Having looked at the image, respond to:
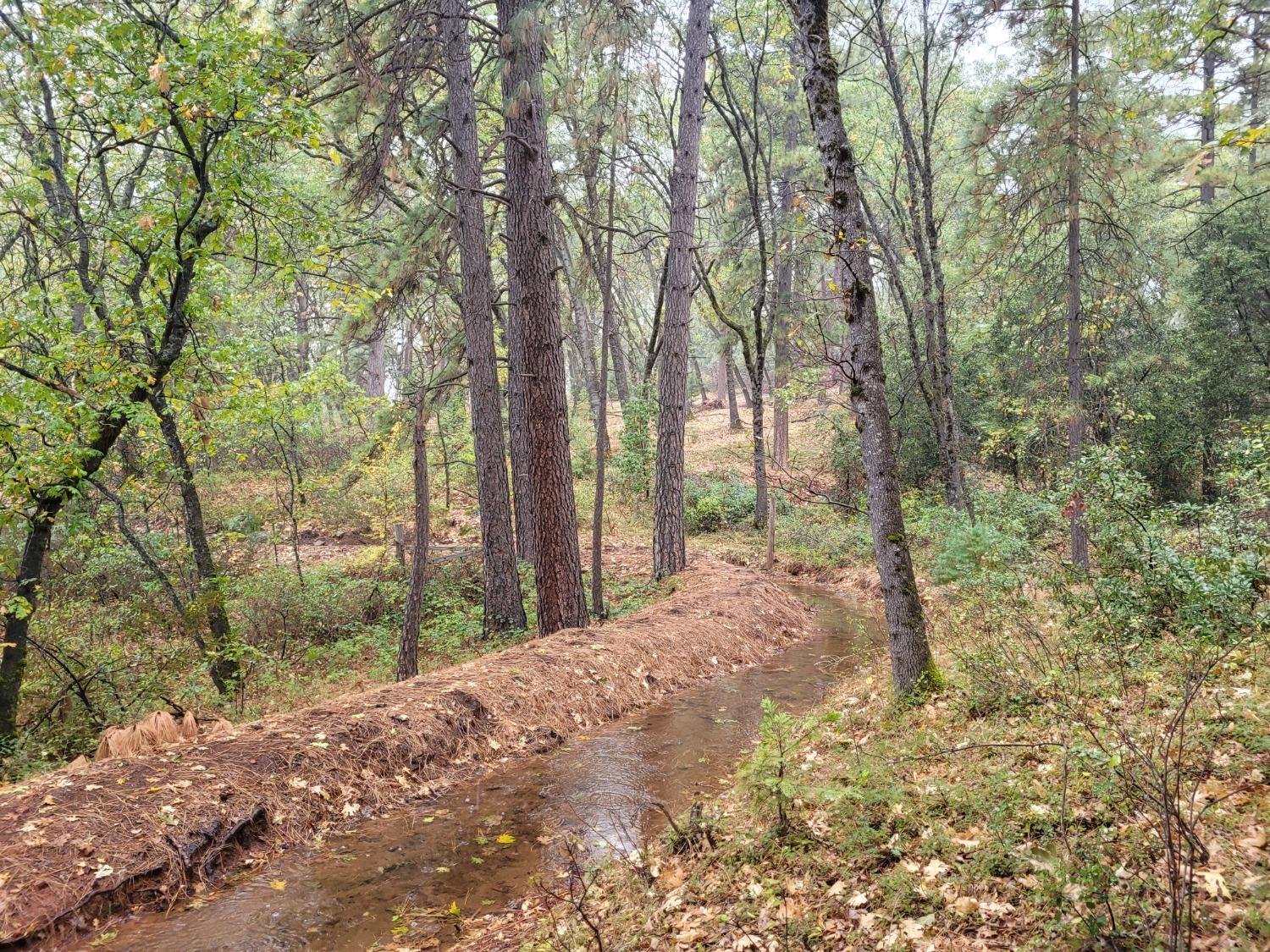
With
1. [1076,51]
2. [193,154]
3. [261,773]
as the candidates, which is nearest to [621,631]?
[261,773]

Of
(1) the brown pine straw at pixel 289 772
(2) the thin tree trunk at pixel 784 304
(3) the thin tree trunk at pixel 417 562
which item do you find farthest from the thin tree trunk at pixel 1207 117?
(2) the thin tree trunk at pixel 784 304

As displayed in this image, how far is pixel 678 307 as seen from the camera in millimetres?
12430

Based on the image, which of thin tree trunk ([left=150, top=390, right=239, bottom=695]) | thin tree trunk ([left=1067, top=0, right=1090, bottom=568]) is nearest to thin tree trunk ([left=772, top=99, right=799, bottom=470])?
thin tree trunk ([left=1067, top=0, right=1090, bottom=568])

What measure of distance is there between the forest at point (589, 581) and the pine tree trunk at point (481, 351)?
0.22ft

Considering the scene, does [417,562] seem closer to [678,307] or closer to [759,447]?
[678,307]

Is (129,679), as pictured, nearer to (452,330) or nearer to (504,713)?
(504,713)

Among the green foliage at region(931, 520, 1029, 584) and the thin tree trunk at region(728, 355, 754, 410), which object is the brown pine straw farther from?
the thin tree trunk at region(728, 355, 754, 410)

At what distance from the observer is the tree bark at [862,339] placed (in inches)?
203

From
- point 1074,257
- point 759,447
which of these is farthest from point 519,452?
point 1074,257

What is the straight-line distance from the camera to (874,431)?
17.4 ft

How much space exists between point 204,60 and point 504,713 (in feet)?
21.6

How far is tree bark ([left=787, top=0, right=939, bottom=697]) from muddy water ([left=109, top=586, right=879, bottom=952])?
6.76 feet

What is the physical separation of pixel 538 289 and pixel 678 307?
444cm

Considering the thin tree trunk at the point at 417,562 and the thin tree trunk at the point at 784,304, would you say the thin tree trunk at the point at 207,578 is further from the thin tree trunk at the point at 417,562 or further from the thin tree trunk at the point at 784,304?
the thin tree trunk at the point at 784,304
